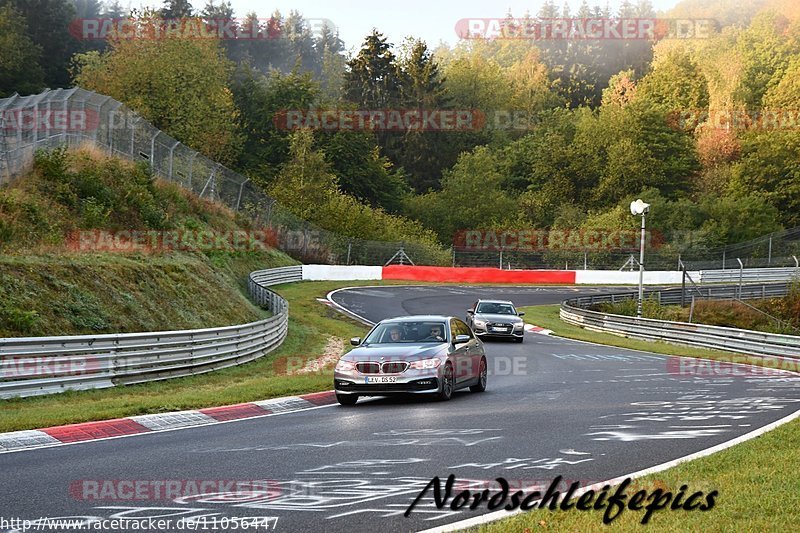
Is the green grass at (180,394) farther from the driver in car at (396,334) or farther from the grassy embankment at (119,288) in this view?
the driver in car at (396,334)

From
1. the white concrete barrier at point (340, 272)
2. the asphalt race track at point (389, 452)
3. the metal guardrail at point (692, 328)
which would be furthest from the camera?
the white concrete barrier at point (340, 272)

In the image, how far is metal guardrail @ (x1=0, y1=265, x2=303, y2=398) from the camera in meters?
16.0

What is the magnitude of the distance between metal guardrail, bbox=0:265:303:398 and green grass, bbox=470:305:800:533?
11244 millimetres

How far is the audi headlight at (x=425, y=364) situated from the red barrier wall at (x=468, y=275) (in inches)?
1789

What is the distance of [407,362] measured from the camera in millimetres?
15898

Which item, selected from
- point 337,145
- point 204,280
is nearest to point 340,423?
point 204,280

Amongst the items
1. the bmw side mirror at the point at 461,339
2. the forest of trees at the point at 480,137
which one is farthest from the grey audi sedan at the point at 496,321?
the forest of trees at the point at 480,137

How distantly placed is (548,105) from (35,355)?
11221 centimetres

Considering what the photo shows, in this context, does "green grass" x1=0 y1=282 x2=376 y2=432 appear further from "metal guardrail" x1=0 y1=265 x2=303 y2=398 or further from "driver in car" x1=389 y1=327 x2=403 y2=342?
"driver in car" x1=389 y1=327 x2=403 y2=342

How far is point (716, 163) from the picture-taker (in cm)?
9712

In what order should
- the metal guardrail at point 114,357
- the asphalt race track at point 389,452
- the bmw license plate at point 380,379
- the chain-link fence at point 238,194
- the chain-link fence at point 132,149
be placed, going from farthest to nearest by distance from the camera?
the chain-link fence at point 238,194
the chain-link fence at point 132,149
the metal guardrail at point 114,357
the bmw license plate at point 380,379
the asphalt race track at point 389,452

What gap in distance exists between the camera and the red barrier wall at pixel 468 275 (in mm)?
62062

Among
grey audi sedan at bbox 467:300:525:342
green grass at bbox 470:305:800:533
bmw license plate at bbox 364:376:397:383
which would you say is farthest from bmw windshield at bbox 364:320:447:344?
grey audi sedan at bbox 467:300:525:342

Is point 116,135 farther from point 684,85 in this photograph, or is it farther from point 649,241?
point 684,85
